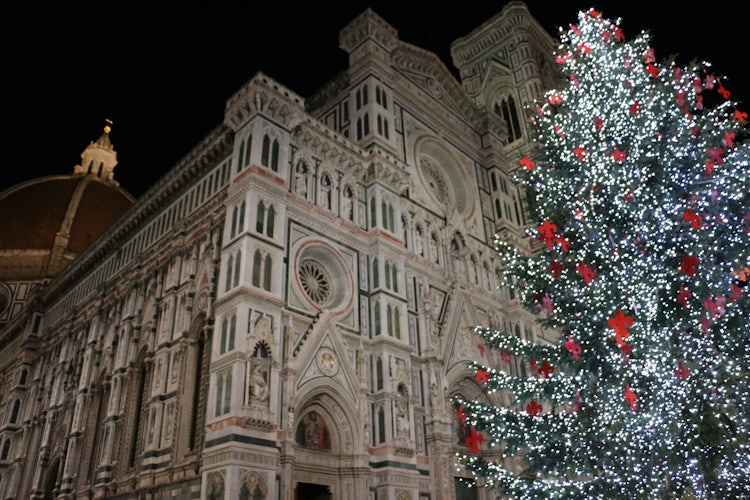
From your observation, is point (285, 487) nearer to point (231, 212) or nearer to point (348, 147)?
point (231, 212)

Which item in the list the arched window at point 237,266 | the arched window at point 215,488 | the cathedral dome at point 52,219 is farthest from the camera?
the cathedral dome at point 52,219

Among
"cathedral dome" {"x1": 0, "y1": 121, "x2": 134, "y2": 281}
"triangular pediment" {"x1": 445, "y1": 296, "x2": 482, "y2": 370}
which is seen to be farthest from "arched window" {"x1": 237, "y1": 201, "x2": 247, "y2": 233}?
"cathedral dome" {"x1": 0, "y1": 121, "x2": 134, "y2": 281}

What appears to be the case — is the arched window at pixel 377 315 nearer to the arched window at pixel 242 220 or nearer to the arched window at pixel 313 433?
the arched window at pixel 313 433

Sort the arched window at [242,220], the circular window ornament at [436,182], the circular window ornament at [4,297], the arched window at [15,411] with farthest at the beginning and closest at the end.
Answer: the circular window ornament at [4,297] → the arched window at [15,411] → the circular window ornament at [436,182] → the arched window at [242,220]

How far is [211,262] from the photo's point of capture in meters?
18.2

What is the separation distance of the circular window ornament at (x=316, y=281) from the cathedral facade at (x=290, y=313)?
0.24ft

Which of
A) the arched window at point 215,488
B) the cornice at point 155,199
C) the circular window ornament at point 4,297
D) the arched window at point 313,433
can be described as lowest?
the arched window at point 215,488

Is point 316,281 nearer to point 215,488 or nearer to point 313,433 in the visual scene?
point 313,433

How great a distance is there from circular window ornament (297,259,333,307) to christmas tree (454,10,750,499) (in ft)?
21.5

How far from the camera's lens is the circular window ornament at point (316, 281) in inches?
714

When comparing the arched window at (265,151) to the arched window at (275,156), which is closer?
the arched window at (265,151)

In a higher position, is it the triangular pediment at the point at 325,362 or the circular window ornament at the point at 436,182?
the circular window ornament at the point at 436,182

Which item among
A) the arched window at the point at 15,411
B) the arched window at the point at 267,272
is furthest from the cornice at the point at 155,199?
the arched window at the point at 15,411

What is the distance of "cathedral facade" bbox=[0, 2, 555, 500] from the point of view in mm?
15547
